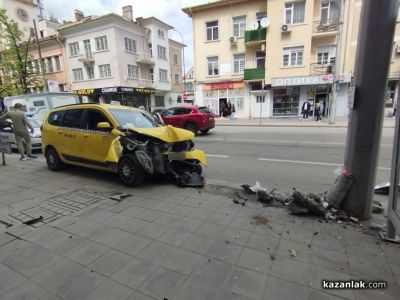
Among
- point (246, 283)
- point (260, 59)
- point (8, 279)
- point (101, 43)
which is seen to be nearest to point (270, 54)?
point (260, 59)

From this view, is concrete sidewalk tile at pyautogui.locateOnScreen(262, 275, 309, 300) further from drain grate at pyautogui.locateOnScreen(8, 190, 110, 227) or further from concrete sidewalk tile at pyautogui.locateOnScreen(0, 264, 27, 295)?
drain grate at pyautogui.locateOnScreen(8, 190, 110, 227)

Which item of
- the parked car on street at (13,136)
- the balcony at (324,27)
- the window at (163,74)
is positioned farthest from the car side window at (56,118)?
the window at (163,74)

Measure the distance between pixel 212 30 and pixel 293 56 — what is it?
9.42 m

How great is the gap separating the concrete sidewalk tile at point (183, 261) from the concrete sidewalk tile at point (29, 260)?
53.3 inches

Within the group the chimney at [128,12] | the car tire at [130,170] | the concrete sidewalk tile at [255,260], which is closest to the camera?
the concrete sidewalk tile at [255,260]

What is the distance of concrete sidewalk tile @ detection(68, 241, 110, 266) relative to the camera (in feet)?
9.24

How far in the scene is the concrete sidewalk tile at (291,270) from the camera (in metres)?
2.48

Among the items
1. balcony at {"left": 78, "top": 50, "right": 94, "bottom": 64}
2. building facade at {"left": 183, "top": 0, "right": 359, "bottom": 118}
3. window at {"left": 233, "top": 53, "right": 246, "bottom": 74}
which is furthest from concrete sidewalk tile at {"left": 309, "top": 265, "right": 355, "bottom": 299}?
balcony at {"left": 78, "top": 50, "right": 94, "bottom": 64}

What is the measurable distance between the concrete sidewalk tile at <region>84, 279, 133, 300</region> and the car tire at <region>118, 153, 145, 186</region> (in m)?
2.73

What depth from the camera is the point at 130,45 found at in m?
30.5

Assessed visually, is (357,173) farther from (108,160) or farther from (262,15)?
(262,15)

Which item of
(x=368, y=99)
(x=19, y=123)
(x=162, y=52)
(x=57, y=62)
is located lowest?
(x=19, y=123)

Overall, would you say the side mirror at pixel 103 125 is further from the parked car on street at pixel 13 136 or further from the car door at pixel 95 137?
the parked car on street at pixel 13 136

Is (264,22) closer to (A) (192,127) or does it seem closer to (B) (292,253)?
(A) (192,127)
